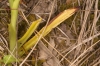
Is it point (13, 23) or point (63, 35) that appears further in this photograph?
point (63, 35)

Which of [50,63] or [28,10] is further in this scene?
[28,10]

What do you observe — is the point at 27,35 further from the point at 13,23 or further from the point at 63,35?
the point at 63,35

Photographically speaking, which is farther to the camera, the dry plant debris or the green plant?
the dry plant debris

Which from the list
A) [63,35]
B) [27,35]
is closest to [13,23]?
[27,35]

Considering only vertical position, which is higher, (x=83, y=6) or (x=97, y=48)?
(x=83, y=6)

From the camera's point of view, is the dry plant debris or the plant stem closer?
the plant stem

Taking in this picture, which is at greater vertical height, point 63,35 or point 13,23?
point 13,23

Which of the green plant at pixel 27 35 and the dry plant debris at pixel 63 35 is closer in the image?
the green plant at pixel 27 35

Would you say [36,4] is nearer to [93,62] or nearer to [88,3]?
[88,3]

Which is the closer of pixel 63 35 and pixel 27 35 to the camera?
pixel 27 35

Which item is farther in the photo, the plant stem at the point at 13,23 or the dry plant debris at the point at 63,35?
the dry plant debris at the point at 63,35

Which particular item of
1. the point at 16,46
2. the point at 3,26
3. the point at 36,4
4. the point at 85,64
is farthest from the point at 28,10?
the point at 85,64
